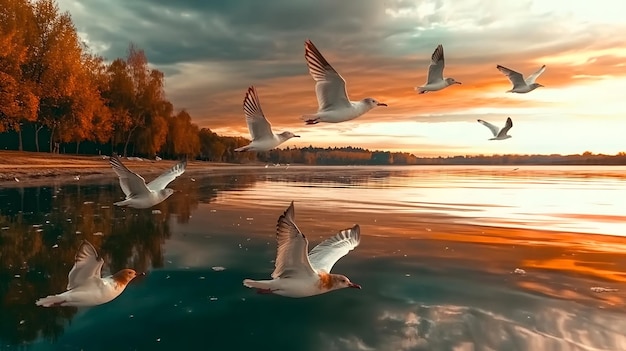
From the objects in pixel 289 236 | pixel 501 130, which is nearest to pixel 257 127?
pixel 289 236

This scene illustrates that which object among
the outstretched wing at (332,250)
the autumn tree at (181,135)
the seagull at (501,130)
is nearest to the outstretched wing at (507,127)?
the seagull at (501,130)

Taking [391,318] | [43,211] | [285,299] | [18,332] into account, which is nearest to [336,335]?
[391,318]

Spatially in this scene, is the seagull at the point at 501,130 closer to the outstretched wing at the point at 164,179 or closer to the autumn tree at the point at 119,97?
the outstretched wing at the point at 164,179

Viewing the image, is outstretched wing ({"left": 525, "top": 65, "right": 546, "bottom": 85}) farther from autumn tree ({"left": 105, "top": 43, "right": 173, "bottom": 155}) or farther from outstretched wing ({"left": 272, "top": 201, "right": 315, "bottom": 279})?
autumn tree ({"left": 105, "top": 43, "right": 173, "bottom": 155})

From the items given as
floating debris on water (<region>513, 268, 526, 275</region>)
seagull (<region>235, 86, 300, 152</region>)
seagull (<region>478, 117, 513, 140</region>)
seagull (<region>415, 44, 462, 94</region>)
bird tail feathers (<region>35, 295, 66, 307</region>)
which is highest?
seagull (<region>415, 44, 462, 94</region>)

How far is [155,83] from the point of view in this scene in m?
74.2

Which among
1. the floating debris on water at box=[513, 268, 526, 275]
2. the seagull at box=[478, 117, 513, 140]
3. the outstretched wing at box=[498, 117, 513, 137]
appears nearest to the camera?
the floating debris on water at box=[513, 268, 526, 275]

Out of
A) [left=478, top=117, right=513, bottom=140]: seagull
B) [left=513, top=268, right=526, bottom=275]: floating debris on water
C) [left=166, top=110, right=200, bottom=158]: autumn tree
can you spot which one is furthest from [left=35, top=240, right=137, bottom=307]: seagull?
[left=166, top=110, right=200, bottom=158]: autumn tree

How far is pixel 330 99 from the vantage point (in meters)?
11.0

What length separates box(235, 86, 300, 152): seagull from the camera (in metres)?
11.0

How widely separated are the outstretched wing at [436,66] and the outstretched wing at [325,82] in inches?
165

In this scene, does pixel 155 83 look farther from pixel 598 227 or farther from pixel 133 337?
pixel 133 337

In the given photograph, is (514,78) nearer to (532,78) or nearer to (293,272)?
(532,78)

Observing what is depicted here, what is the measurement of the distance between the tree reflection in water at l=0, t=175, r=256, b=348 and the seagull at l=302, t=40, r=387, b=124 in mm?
5884
